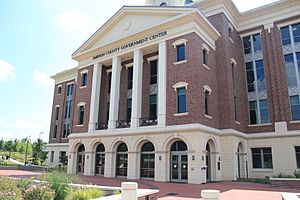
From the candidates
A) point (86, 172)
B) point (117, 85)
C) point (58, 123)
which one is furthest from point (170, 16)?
point (58, 123)

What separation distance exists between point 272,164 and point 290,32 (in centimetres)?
1183

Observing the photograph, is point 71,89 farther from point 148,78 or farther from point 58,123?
point 148,78

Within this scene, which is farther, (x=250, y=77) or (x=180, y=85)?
(x=250, y=77)

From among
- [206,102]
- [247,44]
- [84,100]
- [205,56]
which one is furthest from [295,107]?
[84,100]

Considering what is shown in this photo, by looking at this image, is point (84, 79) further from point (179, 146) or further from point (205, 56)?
point (179, 146)

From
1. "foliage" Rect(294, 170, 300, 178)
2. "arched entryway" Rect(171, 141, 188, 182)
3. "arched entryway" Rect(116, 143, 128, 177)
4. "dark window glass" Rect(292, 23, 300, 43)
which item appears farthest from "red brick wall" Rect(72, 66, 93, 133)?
"dark window glass" Rect(292, 23, 300, 43)

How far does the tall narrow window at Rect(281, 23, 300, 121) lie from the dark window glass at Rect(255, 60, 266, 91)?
2015mm

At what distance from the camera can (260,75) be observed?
81.1 ft

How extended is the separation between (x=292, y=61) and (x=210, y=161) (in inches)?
464

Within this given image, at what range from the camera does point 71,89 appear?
128 feet

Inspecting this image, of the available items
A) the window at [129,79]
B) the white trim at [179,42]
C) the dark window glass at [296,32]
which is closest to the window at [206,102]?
the white trim at [179,42]

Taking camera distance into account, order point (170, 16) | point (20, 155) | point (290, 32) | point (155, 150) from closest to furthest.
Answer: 1. point (155, 150)
2. point (170, 16)
3. point (290, 32)
4. point (20, 155)

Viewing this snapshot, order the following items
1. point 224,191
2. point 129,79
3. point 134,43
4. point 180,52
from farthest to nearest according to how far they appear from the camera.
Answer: point 129,79 < point 134,43 < point 180,52 < point 224,191

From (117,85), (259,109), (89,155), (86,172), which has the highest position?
(117,85)
